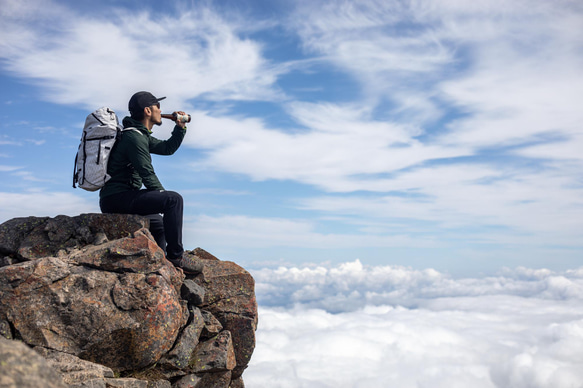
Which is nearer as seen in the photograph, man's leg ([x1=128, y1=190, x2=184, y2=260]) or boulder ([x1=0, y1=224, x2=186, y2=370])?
boulder ([x1=0, y1=224, x2=186, y2=370])

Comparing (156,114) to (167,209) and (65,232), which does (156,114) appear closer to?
A: (167,209)

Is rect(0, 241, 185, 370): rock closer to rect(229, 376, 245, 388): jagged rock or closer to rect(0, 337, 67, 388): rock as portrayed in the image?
rect(229, 376, 245, 388): jagged rock

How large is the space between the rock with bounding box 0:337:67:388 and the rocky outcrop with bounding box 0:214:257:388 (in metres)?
4.56

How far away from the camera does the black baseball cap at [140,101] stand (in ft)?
47.7

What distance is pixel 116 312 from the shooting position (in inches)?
471

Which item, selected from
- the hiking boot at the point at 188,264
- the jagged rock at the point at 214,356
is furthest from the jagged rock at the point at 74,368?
the hiking boot at the point at 188,264

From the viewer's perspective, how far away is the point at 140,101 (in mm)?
14531

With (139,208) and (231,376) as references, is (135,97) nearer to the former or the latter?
(139,208)

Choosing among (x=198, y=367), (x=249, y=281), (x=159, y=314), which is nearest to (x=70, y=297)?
(x=159, y=314)

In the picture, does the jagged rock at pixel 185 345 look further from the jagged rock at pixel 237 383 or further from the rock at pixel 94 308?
the jagged rock at pixel 237 383

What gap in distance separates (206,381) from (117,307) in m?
3.88

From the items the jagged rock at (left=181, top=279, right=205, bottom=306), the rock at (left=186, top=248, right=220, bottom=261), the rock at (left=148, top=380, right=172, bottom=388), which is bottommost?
the rock at (left=148, top=380, right=172, bottom=388)

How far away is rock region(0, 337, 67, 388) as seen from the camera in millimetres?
5574

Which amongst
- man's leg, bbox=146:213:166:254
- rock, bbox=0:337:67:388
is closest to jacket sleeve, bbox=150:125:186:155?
man's leg, bbox=146:213:166:254
